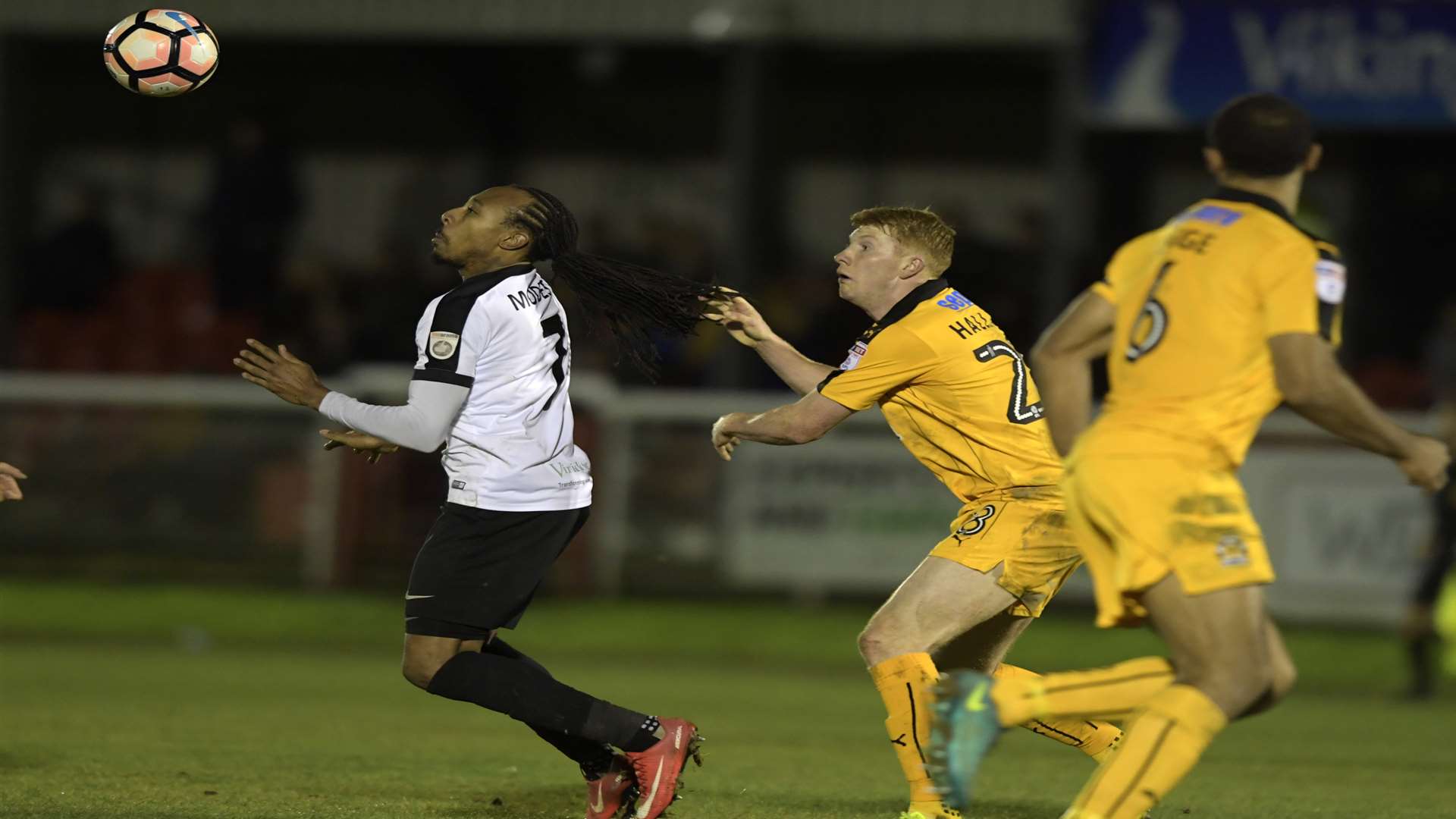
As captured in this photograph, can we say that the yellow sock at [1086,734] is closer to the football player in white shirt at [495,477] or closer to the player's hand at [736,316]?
the football player in white shirt at [495,477]

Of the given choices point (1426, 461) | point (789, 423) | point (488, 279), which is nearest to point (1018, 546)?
point (789, 423)

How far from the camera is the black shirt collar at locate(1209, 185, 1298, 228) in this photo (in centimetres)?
531

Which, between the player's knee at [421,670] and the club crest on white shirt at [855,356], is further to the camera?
the club crest on white shirt at [855,356]

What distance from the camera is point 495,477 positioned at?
642 cm

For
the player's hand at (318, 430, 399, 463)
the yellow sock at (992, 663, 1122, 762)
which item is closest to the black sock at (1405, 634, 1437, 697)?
the yellow sock at (992, 663, 1122, 762)

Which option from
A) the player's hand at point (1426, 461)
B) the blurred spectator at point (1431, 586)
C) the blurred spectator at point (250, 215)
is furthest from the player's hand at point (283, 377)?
the blurred spectator at point (250, 215)

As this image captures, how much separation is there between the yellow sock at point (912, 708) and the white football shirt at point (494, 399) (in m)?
1.17

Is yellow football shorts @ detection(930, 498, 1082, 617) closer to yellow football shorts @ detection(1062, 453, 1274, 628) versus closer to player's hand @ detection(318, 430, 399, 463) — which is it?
yellow football shorts @ detection(1062, 453, 1274, 628)

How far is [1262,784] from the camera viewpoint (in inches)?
338

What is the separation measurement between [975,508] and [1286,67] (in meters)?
10.6

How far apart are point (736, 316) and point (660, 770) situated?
64.8 inches

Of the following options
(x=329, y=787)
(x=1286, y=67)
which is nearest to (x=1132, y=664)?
(x=329, y=787)

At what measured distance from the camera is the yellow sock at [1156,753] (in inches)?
202

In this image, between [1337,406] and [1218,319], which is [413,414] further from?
[1337,406]
